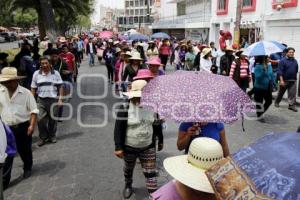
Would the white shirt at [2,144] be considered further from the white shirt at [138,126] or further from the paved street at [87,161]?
the white shirt at [138,126]

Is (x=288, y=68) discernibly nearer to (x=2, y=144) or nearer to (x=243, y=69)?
(x=243, y=69)

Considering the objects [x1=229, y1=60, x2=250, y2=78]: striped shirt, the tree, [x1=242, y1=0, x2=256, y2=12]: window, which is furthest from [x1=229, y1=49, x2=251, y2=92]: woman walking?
[x1=242, y1=0, x2=256, y2=12]: window

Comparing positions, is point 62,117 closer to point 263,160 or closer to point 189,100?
point 189,100

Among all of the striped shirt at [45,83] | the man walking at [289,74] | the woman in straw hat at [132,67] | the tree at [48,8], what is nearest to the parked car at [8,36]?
the tree at [48,8]

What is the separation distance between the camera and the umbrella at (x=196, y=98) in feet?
11.6

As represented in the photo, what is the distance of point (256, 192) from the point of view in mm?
1408

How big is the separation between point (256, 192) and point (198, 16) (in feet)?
137

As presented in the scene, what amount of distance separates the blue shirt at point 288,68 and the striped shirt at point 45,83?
5972 mm

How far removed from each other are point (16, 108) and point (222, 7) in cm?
3011

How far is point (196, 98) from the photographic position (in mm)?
3564

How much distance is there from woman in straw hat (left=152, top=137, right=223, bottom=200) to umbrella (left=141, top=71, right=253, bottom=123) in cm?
107

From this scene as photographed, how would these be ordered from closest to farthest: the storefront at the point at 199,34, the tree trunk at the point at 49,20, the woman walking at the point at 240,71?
1. the woman walking at the point at 240,71
2. the tree trunk at the point at 49,20
3. the storefront at the point at 199,34

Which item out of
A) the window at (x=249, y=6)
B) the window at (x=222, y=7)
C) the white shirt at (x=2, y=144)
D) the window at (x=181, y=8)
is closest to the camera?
the white shirt at (x=2, y=144)

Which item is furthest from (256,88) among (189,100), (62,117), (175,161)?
(175,161)
